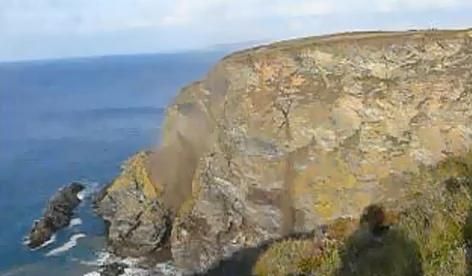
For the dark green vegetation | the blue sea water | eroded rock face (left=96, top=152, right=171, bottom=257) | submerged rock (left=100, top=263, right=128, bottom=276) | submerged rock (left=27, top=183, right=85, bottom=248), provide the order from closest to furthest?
the dark green vegetation → submerged rock (left=100, top=263, right=128, bottom=276) → eroded rock face (left=96, top=152, right=171, bottom=257) → the blue sea water → submerged rock (left=27, top=183, right=85, bottom=248)

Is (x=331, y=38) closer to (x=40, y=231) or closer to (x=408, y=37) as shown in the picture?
(x=408, y=37)

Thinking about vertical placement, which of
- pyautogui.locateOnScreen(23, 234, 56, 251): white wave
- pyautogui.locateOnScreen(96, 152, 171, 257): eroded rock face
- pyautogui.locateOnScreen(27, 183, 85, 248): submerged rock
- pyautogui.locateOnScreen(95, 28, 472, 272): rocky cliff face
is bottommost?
pyautogui.locateOnScreen(23, 234, 56, 251): white wave

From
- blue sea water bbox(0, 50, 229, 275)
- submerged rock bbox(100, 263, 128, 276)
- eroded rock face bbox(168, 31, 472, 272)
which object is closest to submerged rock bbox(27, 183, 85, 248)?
blue sea water bbox(0, 50, 229, 275)

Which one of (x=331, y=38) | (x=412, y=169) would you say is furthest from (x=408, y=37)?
(x=412, y=169)

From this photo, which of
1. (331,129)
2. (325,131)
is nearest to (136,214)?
(325,131)

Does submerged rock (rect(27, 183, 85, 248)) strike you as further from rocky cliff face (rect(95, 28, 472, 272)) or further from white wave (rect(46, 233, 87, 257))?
rocky cliff face (rect(95, 28, 472, 272))

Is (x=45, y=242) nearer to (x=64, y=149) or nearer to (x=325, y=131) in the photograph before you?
(x=325, y=131)
